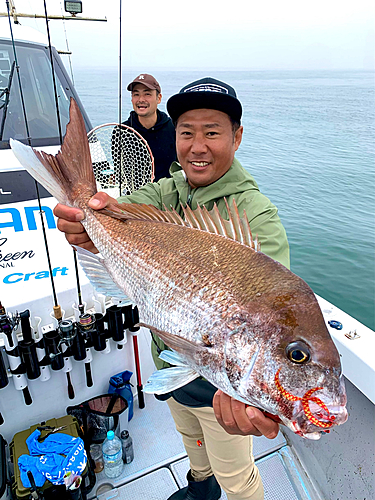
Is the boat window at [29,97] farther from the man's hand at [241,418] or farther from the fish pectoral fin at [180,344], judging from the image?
the man's hand at [241,418]

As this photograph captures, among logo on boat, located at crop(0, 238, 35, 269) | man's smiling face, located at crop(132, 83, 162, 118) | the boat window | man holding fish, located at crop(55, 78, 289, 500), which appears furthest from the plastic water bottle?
man's smiling face, located at crop(132, 83, 162, 118)

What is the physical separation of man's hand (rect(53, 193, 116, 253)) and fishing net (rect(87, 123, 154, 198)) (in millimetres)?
1528

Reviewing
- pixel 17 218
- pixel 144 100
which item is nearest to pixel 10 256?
pixel 17 218

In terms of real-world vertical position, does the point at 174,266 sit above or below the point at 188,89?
below

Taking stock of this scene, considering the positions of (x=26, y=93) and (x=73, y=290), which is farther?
(x=26, y=93)

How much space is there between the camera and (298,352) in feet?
3.07

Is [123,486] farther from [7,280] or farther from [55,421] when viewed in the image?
[7,280]

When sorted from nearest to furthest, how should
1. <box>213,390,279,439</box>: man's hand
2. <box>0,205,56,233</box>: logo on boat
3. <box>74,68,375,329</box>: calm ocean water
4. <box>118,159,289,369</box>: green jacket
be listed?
<box>213,390,279,439</box>: man's hand → <box>118,159,289,369</box>: green jacket → <box>0,205,56,233</box>: logo on boat → <box>74,68,375,329</box>: calm ocean water

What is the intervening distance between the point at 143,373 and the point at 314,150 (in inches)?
645

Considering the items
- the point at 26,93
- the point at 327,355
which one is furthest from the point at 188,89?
the point at 26,93

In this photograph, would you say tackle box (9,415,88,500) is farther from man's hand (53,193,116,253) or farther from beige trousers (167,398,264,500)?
man's hand (53,193,116,253)

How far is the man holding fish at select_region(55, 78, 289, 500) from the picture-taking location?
4.90ft

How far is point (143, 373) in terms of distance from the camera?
9.62 feet

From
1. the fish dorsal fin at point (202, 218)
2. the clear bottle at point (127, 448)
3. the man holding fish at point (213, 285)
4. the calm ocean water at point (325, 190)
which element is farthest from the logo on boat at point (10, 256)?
the calm ocean water at point (325, 190)
